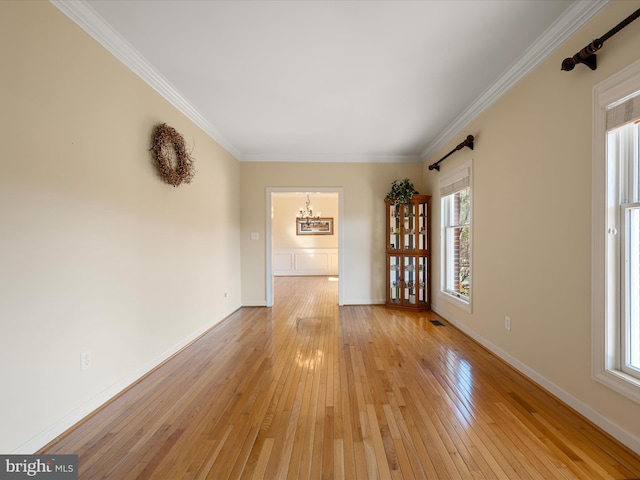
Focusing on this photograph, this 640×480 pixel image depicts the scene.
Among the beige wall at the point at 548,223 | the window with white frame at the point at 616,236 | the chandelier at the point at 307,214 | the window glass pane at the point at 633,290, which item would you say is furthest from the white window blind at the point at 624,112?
the chandelier at the point at 307,214

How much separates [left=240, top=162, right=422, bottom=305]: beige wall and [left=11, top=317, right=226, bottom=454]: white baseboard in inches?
87.8

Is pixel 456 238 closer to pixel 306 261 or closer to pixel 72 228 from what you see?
pixel 72 228

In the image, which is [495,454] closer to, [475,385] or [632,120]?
[475,385]

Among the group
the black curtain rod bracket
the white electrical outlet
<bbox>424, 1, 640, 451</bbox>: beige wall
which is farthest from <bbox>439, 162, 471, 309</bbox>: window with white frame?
the white electrical outlet

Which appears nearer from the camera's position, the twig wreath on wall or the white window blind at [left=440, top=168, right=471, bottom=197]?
the twig wreath on wall

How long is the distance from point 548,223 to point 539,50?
52.3 inches

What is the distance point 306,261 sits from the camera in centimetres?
931

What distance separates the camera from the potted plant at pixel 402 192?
14.8ft

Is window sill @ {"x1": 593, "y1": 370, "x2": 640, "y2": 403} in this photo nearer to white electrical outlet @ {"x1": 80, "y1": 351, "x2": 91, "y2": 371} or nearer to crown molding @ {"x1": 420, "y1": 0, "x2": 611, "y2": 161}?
crown molding @ {"x1": 420, "y1": 0, "x2": 611, "y2": 161}

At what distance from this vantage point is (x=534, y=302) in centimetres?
221

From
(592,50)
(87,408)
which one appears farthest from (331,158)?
(87,408)

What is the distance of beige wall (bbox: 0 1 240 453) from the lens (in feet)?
4.53

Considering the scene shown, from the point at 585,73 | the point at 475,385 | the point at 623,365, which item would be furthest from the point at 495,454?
the point at 585,73

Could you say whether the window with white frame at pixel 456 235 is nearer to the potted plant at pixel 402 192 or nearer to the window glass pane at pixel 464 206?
the window glass pane at pixel 464 206
